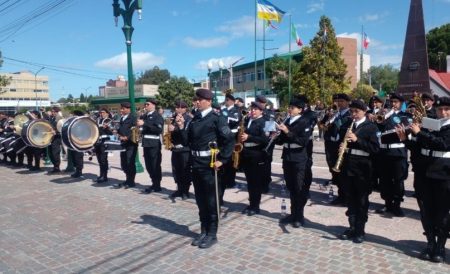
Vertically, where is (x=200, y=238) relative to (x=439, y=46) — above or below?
below

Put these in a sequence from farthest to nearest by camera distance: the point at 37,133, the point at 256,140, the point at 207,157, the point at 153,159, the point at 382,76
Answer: the point at 382,76
the point at 37,133
the point at 153,159
the point at 256,140
the point at 207,157

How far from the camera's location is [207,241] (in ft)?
18.9

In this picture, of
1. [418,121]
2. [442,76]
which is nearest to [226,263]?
[418,121]

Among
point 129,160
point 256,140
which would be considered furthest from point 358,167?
point 129,160

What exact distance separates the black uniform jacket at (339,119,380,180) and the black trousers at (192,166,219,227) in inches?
77.6

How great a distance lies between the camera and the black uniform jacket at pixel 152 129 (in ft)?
29.9

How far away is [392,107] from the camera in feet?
23.6

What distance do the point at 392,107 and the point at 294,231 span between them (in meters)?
2.98

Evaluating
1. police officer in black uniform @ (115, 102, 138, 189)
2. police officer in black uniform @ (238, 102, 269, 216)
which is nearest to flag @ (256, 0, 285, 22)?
police officer in black uniform @ (115, 102, 138, 189)

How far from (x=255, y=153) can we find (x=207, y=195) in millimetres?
1782

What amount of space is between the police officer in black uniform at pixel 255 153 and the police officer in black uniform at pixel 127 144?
3.58 m

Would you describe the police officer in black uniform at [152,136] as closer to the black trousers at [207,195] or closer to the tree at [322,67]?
the black trousers at [207,195]

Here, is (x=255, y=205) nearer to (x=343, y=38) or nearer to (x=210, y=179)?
(x=210, y=179)

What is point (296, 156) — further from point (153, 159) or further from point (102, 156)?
point (102, 156)
